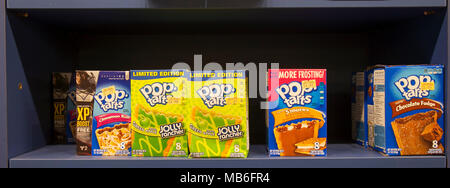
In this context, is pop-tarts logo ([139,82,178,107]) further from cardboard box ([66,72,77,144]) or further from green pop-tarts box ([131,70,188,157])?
cardboard box ([66,72,77,144])

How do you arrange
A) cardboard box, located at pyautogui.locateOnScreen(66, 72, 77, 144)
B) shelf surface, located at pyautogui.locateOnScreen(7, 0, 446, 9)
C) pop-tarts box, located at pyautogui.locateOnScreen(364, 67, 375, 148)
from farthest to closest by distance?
1. cardboard box, located at pyautogui.locateOnScreen(66, 72, 77, 144)
2. pop-tarts box, located at pyautogui.locateOnScreen(364, 67, 375, 148)
3. shelf surface, located at pyautogui.locateOnScreen(7, 0, 446, 9)

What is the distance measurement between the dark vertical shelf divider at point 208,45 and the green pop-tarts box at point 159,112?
0.18 feet

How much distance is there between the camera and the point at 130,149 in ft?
3.65

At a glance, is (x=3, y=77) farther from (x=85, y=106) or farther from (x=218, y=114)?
(x=218, y=114)

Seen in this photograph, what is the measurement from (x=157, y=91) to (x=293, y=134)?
0.43 meters

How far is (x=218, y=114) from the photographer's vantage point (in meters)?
1.06

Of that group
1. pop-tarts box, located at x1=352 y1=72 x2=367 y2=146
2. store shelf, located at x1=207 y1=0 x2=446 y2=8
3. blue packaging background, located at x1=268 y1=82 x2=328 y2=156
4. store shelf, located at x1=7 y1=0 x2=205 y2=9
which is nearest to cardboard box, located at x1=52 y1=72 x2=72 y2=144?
store shelf, located at x1=7 y1=0 x2=205 y2=9

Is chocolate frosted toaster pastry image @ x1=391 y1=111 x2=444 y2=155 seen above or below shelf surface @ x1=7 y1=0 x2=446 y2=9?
below

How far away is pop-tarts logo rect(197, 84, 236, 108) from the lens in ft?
3.45

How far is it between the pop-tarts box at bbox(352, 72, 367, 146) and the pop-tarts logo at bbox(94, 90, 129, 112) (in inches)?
31.5

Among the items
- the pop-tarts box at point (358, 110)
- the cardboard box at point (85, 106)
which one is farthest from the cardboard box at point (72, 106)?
the pop-tarts box at point (358, 110)
